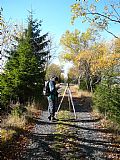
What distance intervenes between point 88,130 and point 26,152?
14.2 ft

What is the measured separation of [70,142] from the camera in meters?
10.9

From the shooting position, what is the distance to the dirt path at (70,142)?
9.38 meters

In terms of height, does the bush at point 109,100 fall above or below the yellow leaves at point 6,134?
above

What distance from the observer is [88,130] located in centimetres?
1326

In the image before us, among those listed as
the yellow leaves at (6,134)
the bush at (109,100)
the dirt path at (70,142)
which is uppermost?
the bush at (109,100)

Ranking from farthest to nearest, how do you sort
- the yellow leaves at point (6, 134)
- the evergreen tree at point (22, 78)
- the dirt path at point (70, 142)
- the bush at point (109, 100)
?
the evergreen tree at point (22, 78), the bush at point (109, 100), the yellow leaves at point (6, 134), the dirt path at point (70, 142)

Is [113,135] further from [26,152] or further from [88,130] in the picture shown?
[26,152]

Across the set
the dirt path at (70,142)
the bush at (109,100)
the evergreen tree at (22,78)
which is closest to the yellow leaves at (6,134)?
the dirt path at (70,142)

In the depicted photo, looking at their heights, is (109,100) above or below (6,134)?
above

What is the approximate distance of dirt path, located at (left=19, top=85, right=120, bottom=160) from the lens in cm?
938

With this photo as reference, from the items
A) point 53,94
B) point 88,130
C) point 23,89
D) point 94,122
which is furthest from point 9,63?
point 88,130

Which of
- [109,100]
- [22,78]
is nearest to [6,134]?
[109,100]

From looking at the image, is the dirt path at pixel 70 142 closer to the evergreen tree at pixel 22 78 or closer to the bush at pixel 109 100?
the bush at pixel 109 100

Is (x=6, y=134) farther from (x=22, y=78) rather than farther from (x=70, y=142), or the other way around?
(x=22, y=78)
